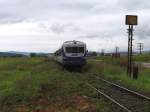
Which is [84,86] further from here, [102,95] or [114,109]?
[114,109]

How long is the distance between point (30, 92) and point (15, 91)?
0.68 m

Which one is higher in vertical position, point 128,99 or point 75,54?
point 75,54

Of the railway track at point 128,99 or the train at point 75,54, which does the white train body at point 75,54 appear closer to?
the train at point 75,54

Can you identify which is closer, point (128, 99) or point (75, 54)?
point (128, 99)

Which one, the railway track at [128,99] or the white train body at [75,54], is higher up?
the white train body at [75,54]

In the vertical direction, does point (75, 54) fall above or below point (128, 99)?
above

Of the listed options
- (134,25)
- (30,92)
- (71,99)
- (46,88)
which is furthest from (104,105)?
(134,25)

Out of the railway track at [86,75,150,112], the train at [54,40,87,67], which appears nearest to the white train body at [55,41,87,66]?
the train at [54,40,87,67]

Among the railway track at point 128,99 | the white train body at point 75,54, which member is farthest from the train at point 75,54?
the railway track at point 128,99

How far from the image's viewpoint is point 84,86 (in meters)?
22.9

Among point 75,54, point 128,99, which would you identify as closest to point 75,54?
point 75,54

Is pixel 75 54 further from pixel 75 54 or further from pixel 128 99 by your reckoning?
pixel 128 99

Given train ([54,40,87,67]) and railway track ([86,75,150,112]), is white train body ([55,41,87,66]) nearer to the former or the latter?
train ([54,40,87,67])

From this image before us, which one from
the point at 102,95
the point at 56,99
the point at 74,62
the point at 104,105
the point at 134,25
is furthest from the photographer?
the point at 74,62
